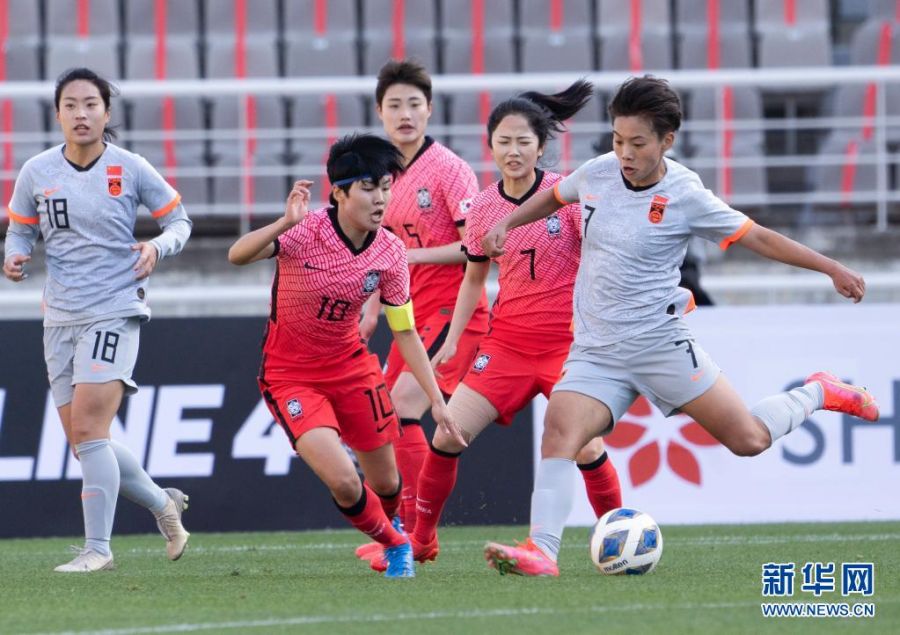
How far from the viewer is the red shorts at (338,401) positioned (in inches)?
251

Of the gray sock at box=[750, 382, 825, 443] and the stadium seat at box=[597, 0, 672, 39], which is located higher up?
the stadium seat at box=[597, 0, 672, 39]

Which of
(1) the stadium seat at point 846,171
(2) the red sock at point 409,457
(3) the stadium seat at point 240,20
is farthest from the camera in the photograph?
(3) the stadium seat at point 240,20

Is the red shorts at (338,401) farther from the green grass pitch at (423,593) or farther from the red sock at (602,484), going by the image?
the red sock at (602,484)

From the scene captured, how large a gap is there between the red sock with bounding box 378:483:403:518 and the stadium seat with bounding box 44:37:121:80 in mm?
9289

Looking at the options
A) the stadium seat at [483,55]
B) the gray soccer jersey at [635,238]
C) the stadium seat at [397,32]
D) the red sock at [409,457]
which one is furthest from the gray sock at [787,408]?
the stadium seat at [397,32]

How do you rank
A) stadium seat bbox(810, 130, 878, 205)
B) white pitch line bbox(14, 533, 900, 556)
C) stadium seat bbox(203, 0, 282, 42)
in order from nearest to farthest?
1. white pitch line bbox(14, 533, 900, 556)
2. stadium seat bbox(810, 130, 878, 205)
3. stadium seat bbox(203, 0, 282, 42)

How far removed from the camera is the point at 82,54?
50.1 ft

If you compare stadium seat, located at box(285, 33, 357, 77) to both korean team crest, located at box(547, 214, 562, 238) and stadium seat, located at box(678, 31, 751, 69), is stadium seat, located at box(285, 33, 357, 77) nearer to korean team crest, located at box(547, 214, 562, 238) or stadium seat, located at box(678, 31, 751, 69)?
stadium seat, located at box(678, 31, 751, 69)

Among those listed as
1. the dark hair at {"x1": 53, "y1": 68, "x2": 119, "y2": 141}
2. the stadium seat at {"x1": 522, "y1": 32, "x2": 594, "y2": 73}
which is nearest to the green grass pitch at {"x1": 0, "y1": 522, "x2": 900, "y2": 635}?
the dark hair at {"x1": 53, "y1": 68, "x2": 119, "y2": 141}

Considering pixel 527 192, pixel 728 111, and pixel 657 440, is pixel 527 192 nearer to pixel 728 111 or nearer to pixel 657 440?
pixel 657 440

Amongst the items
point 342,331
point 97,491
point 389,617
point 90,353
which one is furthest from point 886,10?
point 389,617

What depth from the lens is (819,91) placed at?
48.5 ft

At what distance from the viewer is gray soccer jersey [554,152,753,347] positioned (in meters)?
6.08

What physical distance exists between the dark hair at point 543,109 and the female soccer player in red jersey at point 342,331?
0.83 metres
